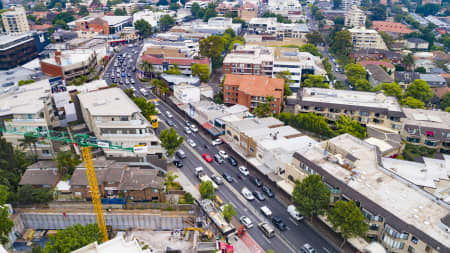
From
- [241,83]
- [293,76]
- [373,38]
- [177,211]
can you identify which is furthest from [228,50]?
[177,211]

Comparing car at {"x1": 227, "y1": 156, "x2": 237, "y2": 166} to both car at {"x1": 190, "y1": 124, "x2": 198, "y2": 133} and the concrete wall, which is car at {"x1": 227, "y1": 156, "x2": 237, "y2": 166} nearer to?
car at {"x1": 190, "y1": 124, "x2": 198, "y2": 133}

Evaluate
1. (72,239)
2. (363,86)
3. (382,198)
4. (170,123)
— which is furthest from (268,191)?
(363,86)

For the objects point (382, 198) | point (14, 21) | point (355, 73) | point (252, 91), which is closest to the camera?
point (382, 198)

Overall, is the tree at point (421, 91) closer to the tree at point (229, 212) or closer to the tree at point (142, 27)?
the tree at point (229, 212)

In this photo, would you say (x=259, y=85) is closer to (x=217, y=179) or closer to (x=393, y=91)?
(x=217, y=179)

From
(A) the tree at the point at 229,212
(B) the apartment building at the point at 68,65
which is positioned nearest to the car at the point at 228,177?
(A) the tree at the point at 229,212
